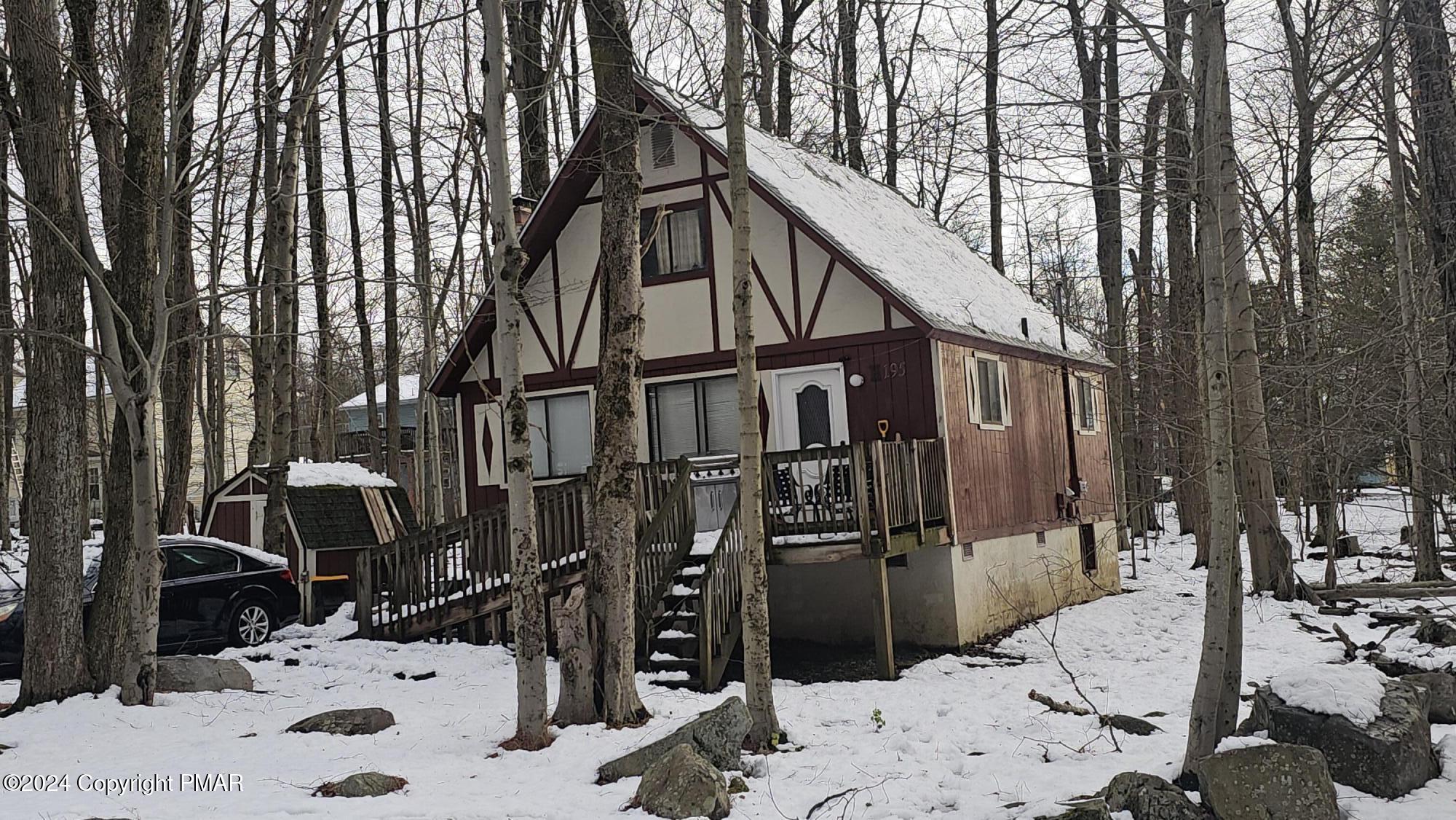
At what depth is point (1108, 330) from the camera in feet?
85.1

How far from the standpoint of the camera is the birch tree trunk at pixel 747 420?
357 inches

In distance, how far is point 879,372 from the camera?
15.4 m

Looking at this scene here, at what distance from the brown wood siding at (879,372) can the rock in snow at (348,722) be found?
7649 millimetres

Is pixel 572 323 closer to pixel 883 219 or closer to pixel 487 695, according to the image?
pixel 883 219

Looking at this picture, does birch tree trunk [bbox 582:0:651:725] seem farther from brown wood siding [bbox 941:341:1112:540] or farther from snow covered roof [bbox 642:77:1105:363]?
brown wood siding [bbox 941:341:1112:540]

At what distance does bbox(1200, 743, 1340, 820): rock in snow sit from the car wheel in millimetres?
12207

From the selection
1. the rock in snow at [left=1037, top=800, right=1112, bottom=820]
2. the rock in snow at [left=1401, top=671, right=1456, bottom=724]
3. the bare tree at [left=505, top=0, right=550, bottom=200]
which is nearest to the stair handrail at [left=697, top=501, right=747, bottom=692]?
the rock in snow at [left=1037, top=800, right=1112, bottom=820]

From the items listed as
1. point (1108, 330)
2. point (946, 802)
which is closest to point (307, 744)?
point (946, 802)

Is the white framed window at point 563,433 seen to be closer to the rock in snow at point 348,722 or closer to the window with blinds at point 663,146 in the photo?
the window with blinds at point 663,146

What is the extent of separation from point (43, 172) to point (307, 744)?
5.85 meters

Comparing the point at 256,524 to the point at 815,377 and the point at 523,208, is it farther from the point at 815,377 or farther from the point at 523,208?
the point at 815,377

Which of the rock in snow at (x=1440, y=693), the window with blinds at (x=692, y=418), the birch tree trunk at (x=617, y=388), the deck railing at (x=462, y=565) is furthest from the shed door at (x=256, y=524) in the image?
the rock in snow at (x=1440, y=693)

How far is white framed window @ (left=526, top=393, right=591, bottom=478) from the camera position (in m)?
17.3

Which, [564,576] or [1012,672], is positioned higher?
[564,576]
